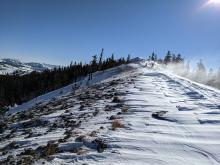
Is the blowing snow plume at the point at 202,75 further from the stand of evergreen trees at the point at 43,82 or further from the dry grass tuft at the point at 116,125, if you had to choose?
the dry grass tuft at the point at 116,125

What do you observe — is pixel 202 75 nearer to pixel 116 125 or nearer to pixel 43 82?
pixel 43 82

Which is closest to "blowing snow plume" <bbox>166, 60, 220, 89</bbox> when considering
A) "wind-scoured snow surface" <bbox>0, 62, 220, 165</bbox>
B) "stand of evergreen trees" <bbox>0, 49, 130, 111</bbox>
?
Result: "stand of evergreen trees" <bbox>0, 49, 130, 111</bbox>

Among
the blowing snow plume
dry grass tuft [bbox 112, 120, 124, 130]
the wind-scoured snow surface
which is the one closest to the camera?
the wind-scoured snow surface

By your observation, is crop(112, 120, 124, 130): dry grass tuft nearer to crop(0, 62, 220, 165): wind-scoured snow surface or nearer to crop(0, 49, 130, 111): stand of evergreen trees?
crop(0, 62, 220, 165): wind-scoured snow surface

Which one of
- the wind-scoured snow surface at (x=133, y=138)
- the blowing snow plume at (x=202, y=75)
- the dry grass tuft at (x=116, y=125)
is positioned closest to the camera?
the wind-scoured snow surface at (x=133, y=138)

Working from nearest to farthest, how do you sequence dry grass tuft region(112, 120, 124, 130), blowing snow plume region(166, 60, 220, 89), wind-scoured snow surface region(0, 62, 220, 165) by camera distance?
wind-scoured snow surface region(0, 62, 220, 165)
dry grass tuft region(112, 120, 124, 130)
blowing snow plume region(166, 60, 220, 89)

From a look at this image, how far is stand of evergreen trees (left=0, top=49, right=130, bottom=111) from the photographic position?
9675 centimetres

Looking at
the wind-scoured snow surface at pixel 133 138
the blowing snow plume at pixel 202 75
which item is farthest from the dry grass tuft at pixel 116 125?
the blowing snow plume at pixel 202 75

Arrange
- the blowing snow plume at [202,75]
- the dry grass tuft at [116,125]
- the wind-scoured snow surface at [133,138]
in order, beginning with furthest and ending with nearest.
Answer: the blowing snow plume at [202,75], the dry grass tuft at [116,125], the wind-scoured snow surface at [133,138]

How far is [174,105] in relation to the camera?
60.7 ft

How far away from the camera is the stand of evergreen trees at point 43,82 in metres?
96.8

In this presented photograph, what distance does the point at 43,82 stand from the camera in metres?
104

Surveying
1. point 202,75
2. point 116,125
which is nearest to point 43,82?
point 202,75

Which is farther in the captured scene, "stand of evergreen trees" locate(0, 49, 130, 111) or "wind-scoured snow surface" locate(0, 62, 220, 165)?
"stand of evergreen trees" locate(0, 49, 130, 111)
